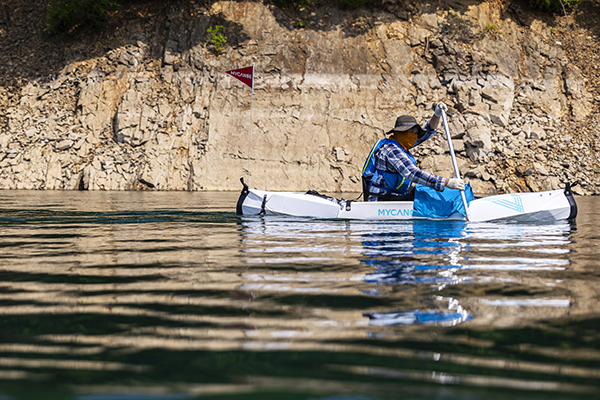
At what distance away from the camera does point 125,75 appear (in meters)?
25.5

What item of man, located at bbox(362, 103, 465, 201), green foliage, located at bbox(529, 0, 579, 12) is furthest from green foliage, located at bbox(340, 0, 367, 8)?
man, located at bbox(362, 103, 465, 201)

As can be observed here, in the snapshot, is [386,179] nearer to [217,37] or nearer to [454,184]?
[454,184]

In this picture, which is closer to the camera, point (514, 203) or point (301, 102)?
point (514, 203)

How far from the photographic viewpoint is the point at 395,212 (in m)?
8.31

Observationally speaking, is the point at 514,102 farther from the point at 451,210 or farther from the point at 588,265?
the point at 588,265

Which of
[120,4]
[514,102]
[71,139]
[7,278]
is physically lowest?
[7,278]

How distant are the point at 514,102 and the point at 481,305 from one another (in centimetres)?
2381

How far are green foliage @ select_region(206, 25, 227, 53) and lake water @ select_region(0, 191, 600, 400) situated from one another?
21627mm

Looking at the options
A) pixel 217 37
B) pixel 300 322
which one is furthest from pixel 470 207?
pixel 217 37

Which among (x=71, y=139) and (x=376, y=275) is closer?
(x=376, y=275)

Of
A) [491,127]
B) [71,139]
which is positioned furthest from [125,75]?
[491,127]

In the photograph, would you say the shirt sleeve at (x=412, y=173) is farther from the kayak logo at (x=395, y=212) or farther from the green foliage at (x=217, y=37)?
the green foliage at (x=217, y=37)

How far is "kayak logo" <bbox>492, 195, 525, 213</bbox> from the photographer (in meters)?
8.26

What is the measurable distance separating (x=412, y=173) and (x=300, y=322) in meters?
5.74
